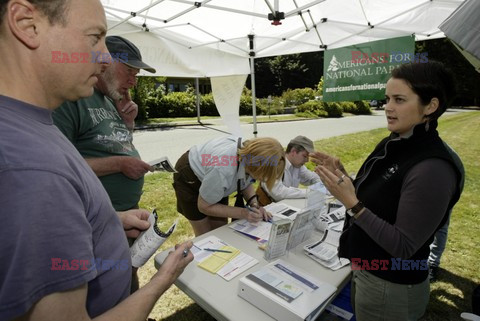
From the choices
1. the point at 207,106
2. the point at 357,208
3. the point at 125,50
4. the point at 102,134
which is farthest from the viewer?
the point at 207,106

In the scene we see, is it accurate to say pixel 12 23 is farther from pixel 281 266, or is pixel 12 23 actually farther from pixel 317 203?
pixel 317 203

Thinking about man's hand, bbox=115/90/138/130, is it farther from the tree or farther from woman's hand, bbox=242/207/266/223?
the tree

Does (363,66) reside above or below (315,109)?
above

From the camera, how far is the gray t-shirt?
463 millimetres

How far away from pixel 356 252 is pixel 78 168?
49.8 inches

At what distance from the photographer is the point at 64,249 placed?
0.51 meters

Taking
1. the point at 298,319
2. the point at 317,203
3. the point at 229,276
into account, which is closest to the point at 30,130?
the point at 298,319

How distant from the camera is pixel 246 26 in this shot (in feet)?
13.6

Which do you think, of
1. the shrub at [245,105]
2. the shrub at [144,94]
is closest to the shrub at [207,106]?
the shrub at [245,105]


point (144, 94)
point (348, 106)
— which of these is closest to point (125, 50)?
point (144, 94)

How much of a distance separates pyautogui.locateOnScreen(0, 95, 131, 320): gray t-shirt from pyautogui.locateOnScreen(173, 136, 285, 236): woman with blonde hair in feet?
4.48

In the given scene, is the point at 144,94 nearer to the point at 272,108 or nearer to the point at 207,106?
the point at 207,106

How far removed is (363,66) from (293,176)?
6.73 ft

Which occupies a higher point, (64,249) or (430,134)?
(430,134)
